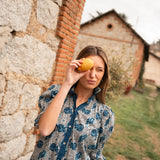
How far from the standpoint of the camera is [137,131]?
19.0ft

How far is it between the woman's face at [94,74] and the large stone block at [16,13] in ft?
3.16

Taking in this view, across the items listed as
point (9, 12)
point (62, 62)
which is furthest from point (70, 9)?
point (9, 12)

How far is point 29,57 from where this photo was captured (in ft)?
6.93

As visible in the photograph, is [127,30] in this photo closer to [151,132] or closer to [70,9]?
[151,132]

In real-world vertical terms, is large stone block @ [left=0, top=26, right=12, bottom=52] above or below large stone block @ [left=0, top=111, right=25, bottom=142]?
above

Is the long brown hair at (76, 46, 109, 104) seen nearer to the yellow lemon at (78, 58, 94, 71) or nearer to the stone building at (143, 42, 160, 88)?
the yellow lemon at (78, 58, 94, 71)

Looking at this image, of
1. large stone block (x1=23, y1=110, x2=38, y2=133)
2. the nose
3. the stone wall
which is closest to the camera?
the nose

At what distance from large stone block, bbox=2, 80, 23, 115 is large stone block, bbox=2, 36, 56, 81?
0.17m

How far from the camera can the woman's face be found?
57.2 inches

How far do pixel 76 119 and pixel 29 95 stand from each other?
1.10m

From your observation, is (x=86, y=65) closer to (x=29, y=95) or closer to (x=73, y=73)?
(x=73, y=73)

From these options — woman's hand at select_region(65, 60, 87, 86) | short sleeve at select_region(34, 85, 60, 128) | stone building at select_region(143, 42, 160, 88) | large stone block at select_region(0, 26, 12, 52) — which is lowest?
short sleeve at select_region(34, 85, 60, 128)

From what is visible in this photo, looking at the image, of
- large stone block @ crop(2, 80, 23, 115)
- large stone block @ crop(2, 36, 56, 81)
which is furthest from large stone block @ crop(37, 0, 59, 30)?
large stone block @ crop(2, 80, 23, 115)

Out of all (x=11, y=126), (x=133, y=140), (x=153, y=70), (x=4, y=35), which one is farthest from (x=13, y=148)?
(x=153, y=70)
